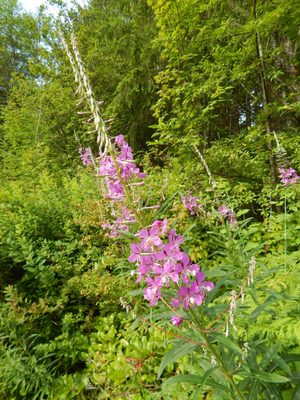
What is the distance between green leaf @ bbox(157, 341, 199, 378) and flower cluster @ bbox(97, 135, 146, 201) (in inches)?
29.4

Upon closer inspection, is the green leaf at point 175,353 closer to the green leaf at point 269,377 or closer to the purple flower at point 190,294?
the purple flower at point 190,294

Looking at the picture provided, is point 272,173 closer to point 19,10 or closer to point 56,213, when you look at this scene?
point 56,213

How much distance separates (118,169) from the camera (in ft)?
3.88

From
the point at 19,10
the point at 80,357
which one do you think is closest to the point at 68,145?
the point at 80,357

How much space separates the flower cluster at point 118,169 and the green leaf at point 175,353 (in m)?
0.75

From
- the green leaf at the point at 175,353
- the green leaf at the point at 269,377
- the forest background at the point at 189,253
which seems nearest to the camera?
the green leaf at the point at 175,353

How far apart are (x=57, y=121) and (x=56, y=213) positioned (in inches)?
326

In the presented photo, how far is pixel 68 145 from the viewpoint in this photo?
11.2 m

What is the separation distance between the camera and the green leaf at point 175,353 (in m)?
1.20

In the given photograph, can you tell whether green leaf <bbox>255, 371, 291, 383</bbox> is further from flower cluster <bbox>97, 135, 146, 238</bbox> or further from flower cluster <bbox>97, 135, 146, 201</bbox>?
flower cluster <bbox>97, 135, 146, 201</bbox>

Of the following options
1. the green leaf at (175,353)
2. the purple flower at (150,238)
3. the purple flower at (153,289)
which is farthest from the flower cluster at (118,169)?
the green leaf at (175,353)

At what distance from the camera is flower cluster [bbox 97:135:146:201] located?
1213 mm

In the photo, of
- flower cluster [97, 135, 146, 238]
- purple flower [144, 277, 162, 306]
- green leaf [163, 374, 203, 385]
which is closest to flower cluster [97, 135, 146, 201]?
flower cluster [97, 135, 146, 238]

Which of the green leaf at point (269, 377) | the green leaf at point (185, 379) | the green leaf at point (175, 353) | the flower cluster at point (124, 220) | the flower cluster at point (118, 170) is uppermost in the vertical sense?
the flower cluster at point (118, 170)
